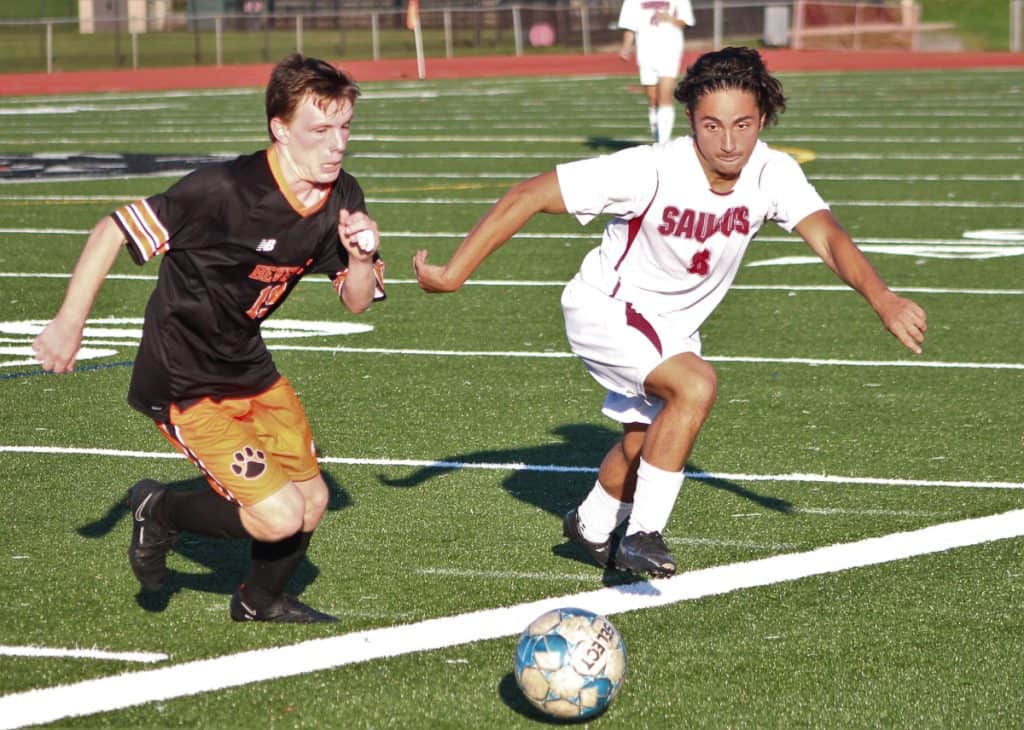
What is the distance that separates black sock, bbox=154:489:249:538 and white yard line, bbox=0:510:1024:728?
1.51 ft

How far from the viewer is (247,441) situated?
5.35 metres

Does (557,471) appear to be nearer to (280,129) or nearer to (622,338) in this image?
(622,338)

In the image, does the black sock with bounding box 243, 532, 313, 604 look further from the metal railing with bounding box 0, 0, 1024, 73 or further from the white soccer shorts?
the metal railing with bounding box 0, 0, 1024, 73

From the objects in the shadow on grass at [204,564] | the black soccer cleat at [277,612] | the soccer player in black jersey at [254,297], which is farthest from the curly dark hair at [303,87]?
the shadow on grass at [204,564]

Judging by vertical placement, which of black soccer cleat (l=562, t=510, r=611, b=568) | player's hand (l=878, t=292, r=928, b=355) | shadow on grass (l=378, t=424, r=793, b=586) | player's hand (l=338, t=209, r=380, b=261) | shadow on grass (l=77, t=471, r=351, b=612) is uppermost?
player's hand (l=338, t=209, r=380, b=261)

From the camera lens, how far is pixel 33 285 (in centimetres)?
1205

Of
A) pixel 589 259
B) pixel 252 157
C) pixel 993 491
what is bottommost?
pixel 993 491

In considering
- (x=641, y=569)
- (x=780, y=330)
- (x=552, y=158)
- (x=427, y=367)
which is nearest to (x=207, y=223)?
(x=641, y=569)

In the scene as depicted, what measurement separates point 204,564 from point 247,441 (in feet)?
2.99

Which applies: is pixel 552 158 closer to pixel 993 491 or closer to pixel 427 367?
pixel 427 367

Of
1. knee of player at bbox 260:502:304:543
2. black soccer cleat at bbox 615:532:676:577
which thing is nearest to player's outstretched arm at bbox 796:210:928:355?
black soccer cleat at bbox 615:532:676:577

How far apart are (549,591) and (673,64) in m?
15.0

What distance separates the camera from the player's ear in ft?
17.3

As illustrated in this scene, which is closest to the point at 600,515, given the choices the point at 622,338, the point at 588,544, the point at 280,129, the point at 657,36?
the point at 588,544
